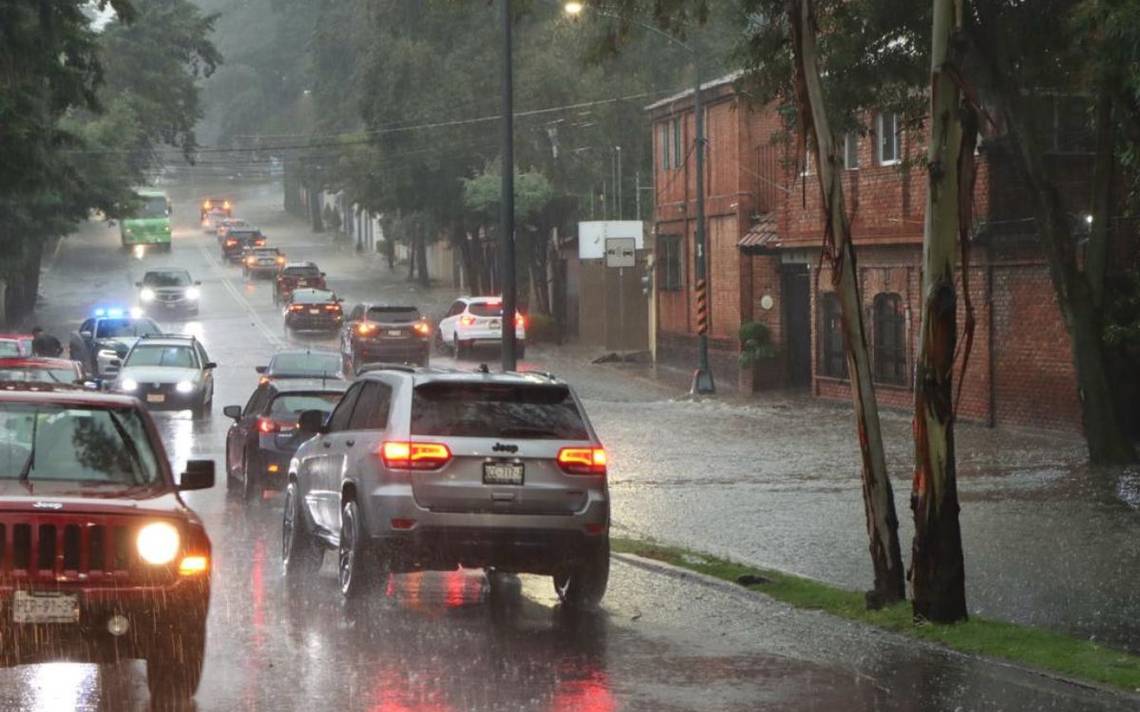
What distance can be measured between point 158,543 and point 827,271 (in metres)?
33.2

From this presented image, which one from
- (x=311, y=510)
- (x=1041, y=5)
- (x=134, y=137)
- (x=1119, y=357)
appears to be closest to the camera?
(x=311, y=510)

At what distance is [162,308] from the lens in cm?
6825

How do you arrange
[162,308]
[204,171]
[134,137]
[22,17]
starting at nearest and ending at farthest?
[22,17] → [162,308] → [134,137] → [204,171]

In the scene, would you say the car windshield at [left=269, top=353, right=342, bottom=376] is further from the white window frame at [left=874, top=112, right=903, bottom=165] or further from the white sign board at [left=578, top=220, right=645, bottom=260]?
the white sign board at [left=578, top=220, right=645, bottom=260]

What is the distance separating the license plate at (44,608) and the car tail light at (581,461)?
16.1 feet

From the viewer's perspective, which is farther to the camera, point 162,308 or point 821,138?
point 162,308

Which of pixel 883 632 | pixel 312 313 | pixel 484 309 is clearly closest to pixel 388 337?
pixel 484 309

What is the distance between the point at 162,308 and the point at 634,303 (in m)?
18.1

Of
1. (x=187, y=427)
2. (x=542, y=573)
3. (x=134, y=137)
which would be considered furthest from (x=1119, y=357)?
(x=134, y=137)

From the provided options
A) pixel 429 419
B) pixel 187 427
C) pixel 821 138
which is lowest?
pixel 187 427

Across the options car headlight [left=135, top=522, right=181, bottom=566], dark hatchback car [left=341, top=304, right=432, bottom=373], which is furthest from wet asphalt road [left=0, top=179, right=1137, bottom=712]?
dark hatchback car [left=341, top=304, right=432, bottom=373]

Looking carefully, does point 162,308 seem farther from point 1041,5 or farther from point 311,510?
point 311,510

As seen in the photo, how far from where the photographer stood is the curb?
10.8 m

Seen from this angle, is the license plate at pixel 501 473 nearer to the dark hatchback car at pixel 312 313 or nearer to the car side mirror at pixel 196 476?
the car side mirror at pixel 196 476
